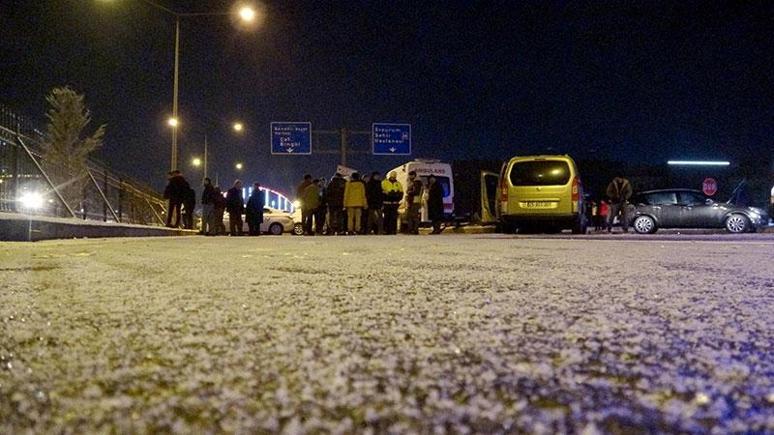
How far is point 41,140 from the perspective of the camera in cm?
979

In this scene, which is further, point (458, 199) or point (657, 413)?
point (458, 199)

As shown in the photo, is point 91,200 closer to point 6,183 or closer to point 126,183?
point 126,183

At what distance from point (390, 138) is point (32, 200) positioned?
21.0 meters

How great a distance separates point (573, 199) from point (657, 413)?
11902mm

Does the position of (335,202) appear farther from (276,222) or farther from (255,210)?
(276,222)

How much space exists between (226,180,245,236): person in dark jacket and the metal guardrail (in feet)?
8.31

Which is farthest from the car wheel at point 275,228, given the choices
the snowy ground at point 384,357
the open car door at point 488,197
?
the snowy ground at point 384,357

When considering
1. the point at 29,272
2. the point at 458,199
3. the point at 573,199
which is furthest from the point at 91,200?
the point at 458,199

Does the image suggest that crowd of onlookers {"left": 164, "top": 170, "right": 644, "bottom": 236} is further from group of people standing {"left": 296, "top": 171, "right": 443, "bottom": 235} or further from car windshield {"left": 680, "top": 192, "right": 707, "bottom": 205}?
car windshield {"left": 680, "top": 192, "right": 707, "bottom": 205}

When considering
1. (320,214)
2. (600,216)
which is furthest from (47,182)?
(600,216)

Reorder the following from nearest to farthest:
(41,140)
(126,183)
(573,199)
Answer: (41,140)
(573,199)
(126,183)

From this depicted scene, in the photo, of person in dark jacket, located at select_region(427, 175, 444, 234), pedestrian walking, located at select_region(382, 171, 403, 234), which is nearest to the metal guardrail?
pedestrian walking, located at select_region(382, 171, 403, 234)

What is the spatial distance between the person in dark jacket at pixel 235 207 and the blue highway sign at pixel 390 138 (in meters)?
13.1

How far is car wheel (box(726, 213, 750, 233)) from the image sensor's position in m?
16.1
